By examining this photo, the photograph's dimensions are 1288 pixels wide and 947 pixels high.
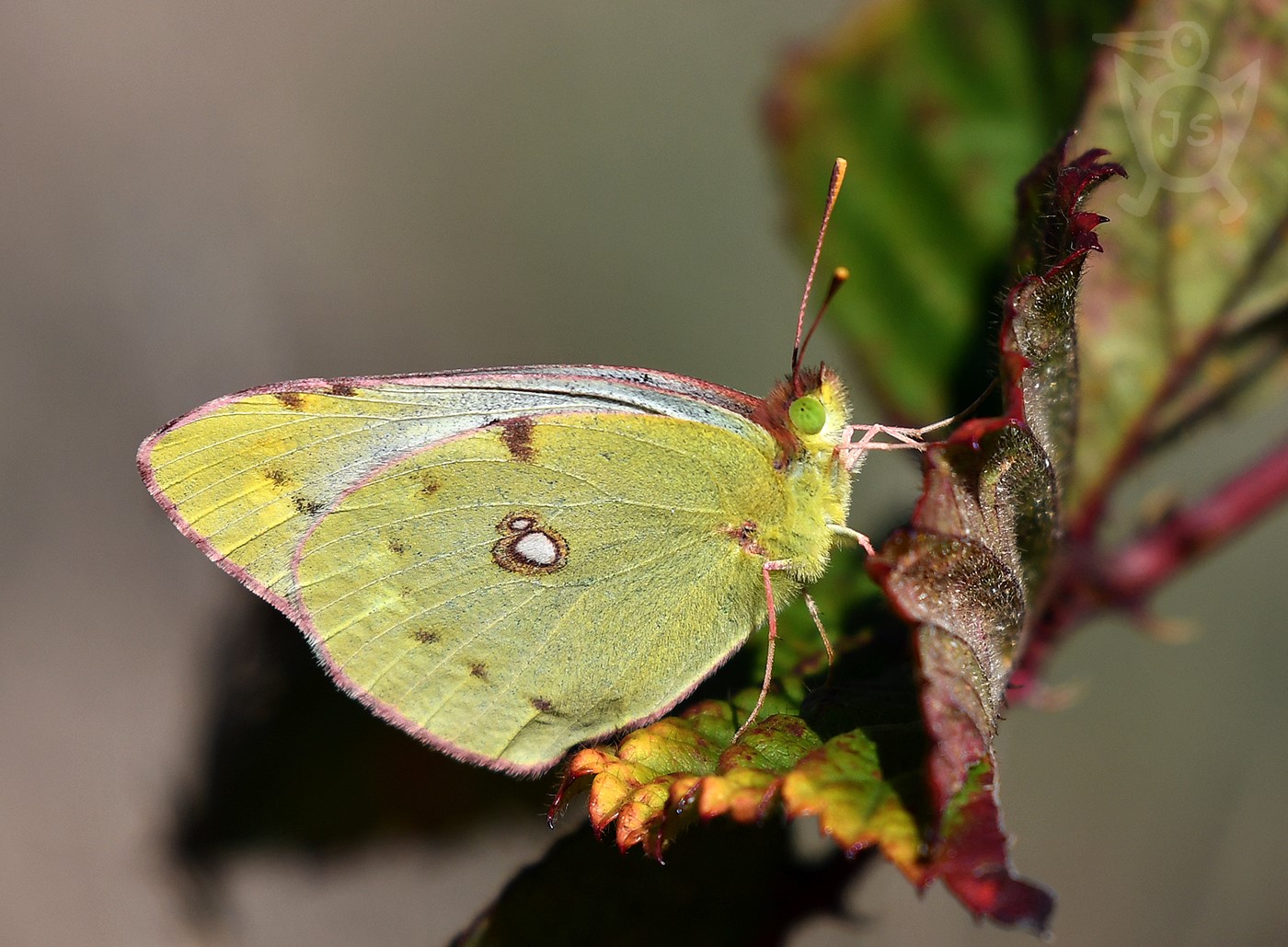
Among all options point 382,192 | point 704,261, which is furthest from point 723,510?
point 382,192

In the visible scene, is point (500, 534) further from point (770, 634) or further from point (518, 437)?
point (770, 634)

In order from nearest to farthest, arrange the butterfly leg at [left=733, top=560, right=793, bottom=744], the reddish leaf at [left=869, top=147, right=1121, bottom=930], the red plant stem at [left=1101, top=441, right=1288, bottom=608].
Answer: the reddish leaf at [left=869, top=147, right=1121, bottom=930]
the butterfly leg at [left=733, top=560, right=793, bottom=744]
the red plant stem at [left=1101, top=441, right=1288, bottom=608]

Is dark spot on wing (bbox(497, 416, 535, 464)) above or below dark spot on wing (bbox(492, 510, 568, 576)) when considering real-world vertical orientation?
above

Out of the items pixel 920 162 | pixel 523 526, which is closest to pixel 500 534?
pixel 523 526

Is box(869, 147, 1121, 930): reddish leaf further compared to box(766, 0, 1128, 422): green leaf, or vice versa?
box(766, 0, 1128, 422): green leaf

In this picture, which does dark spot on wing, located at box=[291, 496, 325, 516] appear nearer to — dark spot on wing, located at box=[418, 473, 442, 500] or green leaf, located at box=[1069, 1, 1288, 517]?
dark spot on wing, located at box=[418, 473, 442, 500]

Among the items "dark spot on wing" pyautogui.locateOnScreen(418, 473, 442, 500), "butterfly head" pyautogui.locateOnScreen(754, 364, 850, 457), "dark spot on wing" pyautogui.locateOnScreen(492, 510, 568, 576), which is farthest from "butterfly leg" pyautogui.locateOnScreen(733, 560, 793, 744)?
"dark spot on wing" pyautogui.locateOnScreen(418, 473, 442, 500)
